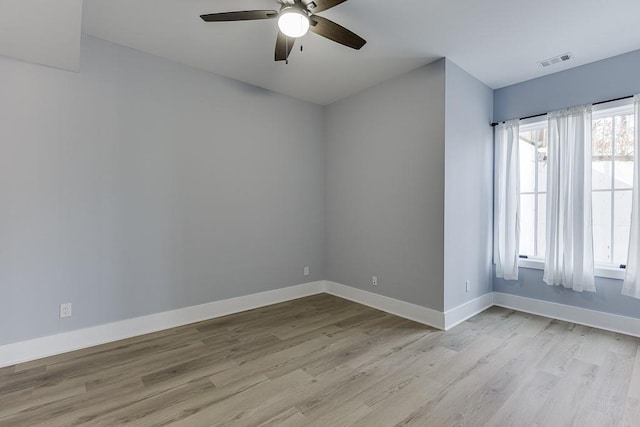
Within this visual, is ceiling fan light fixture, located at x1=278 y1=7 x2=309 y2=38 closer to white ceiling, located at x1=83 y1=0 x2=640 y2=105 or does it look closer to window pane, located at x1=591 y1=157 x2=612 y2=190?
white ceiling, located at x1=83 y1=0 x2=640 y2=105

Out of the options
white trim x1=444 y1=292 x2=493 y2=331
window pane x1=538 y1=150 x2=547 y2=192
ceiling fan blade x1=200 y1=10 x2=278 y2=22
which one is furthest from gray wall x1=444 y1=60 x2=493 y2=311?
ceiling fan blade x1=200 y1=10 x2=278 y2=22

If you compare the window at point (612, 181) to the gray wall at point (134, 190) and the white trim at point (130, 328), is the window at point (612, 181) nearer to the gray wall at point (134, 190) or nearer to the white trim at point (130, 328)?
the gray wall at point (134, 190)

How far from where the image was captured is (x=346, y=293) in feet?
14.1

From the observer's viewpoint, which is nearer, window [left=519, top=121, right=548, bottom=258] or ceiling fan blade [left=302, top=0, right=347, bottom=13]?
ceiling fan blade [left=302, top=0, right=347, bottom=13]

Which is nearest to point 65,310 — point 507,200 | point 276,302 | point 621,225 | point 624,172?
point 276,302

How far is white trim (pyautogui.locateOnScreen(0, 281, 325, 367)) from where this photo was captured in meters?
2.48

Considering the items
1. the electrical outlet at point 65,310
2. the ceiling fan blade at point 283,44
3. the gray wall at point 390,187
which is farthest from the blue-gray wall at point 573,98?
the electrical outlet at point 65,310

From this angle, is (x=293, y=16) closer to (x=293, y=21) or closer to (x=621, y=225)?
(x=293, y=21)

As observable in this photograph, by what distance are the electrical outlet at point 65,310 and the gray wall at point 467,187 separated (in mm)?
3625

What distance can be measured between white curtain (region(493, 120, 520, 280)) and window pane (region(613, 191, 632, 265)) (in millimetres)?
870

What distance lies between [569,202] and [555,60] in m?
1.53

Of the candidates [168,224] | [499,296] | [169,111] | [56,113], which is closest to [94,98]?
[56,113]

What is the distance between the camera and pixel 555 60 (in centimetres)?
317

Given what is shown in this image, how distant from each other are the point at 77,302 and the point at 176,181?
1.43 meters
